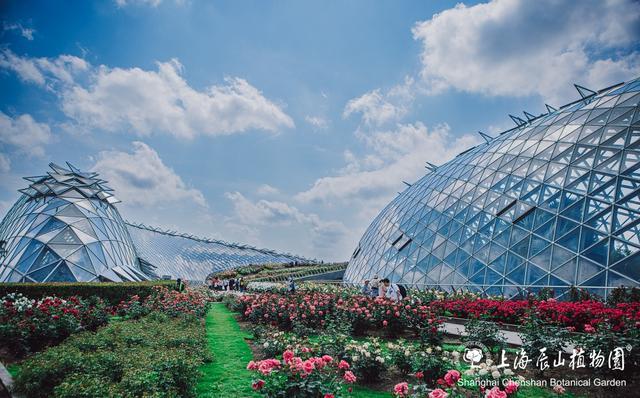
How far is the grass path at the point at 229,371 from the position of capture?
636 cm

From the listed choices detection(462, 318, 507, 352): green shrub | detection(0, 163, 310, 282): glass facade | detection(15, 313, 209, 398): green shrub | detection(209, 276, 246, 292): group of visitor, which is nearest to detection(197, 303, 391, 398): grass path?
detection(15, 313, 209, 398): green shrub

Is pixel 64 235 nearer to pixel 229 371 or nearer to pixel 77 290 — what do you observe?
pixel 77 290

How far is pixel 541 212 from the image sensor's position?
18344 mm

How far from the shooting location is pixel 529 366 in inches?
285

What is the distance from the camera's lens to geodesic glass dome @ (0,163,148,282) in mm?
23109

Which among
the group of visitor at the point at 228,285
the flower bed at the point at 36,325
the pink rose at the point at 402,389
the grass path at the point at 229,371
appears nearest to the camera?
the pink rose at the point at 402,389

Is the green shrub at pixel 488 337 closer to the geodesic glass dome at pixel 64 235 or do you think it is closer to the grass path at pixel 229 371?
the grass path at pixel 229 371

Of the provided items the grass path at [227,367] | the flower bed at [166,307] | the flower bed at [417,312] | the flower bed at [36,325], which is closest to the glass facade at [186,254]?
the flower bed at [166,307]

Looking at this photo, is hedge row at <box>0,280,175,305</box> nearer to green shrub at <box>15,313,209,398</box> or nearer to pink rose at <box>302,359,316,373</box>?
green shrub at <box>15,313,209,398</box>

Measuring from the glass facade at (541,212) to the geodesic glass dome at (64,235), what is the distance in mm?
24092

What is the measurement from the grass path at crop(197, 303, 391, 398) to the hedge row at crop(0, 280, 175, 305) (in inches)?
301

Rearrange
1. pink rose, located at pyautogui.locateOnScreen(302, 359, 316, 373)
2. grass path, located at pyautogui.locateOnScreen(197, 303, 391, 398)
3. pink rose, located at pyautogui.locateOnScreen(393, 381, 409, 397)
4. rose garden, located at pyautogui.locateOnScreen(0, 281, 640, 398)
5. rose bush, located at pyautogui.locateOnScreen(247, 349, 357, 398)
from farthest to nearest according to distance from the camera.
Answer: grass path, located at pyautogui.locateOnScreen(197, 303, 391, 398)
rose garden, located at pyautogui.locateOnScreen(0, 281, 640, 398)
rose bush, located at pyautogui.locateOnScreen(247, 349, 357, 398)
pink rose, located at pyautogui.locateOnScreen(302, 359, 316, 373)
pink rose, located at pyautogui.locateOnScreen(393, 381, 409, 397)

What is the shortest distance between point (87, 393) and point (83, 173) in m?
34.5

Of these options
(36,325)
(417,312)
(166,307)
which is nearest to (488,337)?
(417,312)
